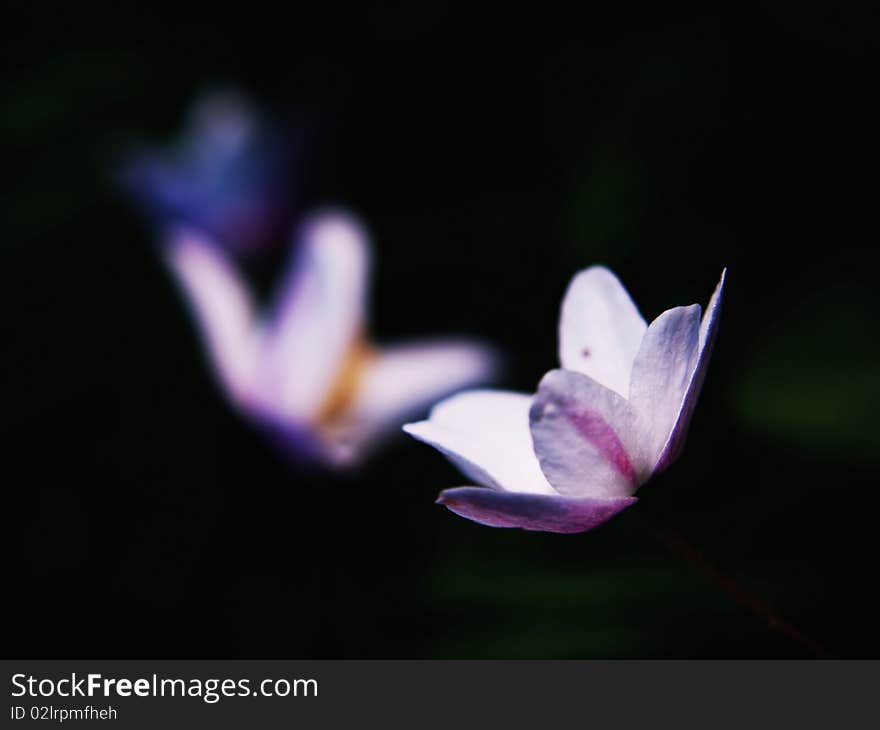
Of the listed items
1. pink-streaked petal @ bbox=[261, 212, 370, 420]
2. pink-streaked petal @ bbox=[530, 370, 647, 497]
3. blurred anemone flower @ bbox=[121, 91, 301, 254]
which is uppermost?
blurred anemone flower @ bbox=[121, 91, 301, 254]

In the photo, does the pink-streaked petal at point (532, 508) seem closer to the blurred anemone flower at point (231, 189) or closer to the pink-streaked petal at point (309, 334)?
the pink-streaked petal at point (309, 334)

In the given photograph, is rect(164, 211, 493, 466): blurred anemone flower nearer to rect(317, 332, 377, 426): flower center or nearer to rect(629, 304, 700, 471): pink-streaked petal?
rect(317, 332, 377, 426): flower center

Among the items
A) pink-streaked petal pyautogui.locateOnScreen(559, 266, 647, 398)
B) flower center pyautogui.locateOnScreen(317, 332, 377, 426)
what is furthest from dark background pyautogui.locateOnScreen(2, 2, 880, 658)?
pink-streaked petal pyautogui.locateOnScreen(559, 266, 647, 398)

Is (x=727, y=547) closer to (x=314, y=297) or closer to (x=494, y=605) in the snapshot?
(x=494, y=605)

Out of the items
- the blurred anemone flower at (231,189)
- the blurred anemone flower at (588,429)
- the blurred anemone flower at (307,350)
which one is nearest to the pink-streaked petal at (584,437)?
the blurred anemone flower at (588,429)

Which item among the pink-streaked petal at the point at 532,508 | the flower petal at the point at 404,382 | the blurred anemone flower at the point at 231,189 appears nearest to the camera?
the pink-streaked petal at the point at 532,508
